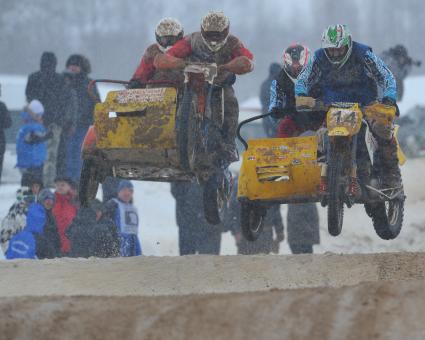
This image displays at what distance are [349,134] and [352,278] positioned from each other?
1.19 metres

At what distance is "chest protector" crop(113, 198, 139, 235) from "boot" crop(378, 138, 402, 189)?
3.10 m

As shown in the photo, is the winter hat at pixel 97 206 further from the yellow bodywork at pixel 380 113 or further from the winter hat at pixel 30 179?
the yellow bodywork at pixel 380 113

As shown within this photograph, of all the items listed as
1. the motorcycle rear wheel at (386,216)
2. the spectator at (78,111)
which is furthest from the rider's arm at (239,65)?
the spectator at (78,111)

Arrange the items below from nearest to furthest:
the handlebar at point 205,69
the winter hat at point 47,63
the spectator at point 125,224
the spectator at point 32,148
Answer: the handlebar at point 205,69 → the spectator at point 125,224 → the spectator at point 32,148 → the winter hat at point 47,63

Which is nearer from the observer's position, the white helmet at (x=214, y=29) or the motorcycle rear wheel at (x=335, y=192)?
the motorcycle rear wheel at (x=335, y=192)

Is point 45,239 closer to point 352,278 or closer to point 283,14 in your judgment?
point 352,278

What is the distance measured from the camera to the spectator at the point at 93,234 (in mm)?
11312

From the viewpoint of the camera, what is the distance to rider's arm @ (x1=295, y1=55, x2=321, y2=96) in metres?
9.63

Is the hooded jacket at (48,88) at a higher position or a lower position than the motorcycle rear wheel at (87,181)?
higher

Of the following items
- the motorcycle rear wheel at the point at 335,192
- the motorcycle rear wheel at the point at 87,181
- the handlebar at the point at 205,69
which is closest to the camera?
the motorcycle rear wheel at the point at 335,192

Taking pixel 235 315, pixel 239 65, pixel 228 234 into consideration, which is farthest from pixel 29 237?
pixel 235 315

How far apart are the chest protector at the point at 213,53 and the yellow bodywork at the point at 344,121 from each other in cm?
152

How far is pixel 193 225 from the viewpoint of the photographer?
1245cm

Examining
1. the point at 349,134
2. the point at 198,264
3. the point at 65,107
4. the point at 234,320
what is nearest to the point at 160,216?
the point at 65,107
